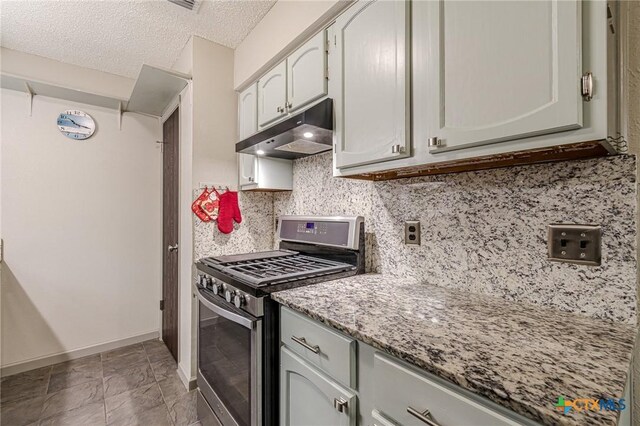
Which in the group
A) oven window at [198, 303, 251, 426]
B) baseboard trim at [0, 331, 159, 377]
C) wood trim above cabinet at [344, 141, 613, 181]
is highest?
wood trim above cabinet at [344, 141, 613, 181]

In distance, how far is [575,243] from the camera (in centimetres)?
91

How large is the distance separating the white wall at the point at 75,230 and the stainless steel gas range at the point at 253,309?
59.8 inches

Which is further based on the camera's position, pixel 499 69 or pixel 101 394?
pixel 101 394

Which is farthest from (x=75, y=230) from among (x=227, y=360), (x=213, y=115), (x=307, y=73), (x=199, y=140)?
(x=307, y=73)

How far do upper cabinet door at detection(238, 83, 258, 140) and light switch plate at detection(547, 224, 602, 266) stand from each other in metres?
1.73

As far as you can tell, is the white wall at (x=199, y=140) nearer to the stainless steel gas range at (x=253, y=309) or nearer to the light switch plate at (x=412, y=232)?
the stainless steel gas range at (x=253, y=309)

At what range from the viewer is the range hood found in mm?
1315

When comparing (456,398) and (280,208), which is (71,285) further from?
(456,398)

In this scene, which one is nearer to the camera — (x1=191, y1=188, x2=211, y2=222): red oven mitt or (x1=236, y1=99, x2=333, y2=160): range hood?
(x1=236, y1=99, x2=333, y2=160): range hood

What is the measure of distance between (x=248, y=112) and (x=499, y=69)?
1.67m

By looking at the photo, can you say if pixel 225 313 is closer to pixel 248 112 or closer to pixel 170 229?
pixel 248 112

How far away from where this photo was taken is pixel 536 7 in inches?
29.4

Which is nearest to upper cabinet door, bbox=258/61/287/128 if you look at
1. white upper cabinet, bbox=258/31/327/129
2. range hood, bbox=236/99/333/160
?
white upper cabinet, bbox=258/31/327/129

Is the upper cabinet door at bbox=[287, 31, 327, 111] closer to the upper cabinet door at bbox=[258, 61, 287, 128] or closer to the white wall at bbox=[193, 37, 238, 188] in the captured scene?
the upper cabinet door at bbox=[258, 61, 287, 128]
